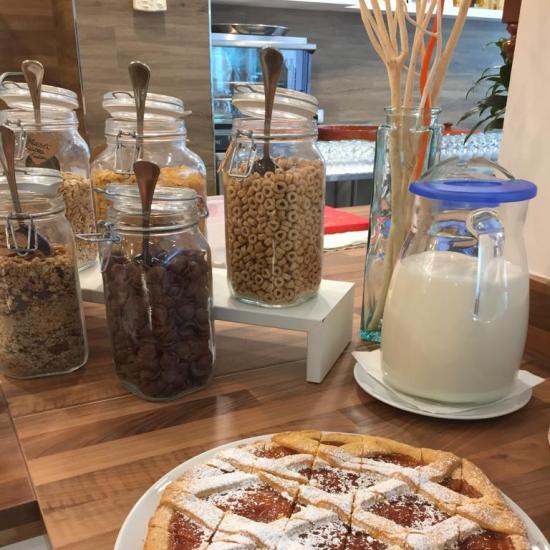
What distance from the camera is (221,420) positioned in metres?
0.63

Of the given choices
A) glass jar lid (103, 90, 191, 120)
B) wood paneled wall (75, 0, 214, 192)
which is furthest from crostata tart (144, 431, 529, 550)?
wood paneled wall (75, 0, 214, 192)

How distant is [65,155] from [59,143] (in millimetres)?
20

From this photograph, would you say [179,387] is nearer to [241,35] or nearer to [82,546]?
[82,546]

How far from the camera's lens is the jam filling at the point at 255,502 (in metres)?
0.46

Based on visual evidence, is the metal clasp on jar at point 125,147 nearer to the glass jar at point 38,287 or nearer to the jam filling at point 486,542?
the glass jar at point 38,287

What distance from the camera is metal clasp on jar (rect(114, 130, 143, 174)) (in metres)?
0.76

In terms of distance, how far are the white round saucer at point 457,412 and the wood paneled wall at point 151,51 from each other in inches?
92.6

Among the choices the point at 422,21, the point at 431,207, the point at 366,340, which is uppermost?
the point at 422,21

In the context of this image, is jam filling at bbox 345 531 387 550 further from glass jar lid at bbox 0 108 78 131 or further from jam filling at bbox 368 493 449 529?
glass jar lid at bbox 0 108 78 131

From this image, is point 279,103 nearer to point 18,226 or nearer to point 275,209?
point 275,209

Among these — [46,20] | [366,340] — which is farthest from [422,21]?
[46,20]

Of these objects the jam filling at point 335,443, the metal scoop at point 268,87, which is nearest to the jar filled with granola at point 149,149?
the metal scoop at point 268,87

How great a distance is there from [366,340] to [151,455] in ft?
1.26

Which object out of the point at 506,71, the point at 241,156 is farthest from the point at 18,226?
the point at 506,71
